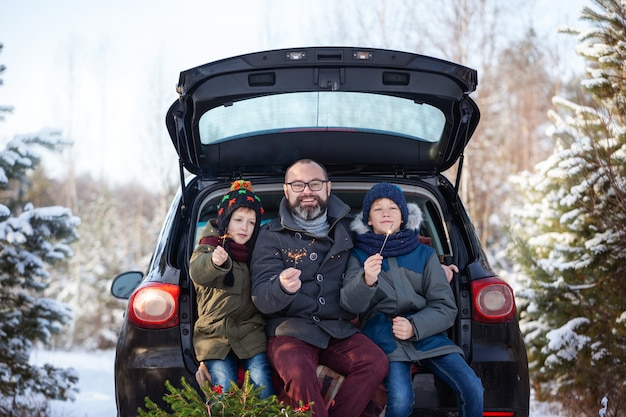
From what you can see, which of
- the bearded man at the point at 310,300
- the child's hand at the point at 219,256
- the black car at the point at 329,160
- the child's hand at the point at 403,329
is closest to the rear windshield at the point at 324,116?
the black car at the point at 329,160

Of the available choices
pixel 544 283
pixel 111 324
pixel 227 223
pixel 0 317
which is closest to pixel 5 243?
pixel 0 317

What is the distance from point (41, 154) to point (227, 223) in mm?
3670

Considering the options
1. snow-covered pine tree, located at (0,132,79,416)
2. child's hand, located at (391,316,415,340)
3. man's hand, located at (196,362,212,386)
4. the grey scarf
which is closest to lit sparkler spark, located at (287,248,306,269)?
the grey scarf

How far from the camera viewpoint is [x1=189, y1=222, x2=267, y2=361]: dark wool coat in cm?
309

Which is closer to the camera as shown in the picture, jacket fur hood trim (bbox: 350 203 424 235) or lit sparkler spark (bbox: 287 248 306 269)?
lit sparkler spark (bbox: 287 248 306 269)

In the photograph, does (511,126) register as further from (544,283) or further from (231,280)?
(231,280)

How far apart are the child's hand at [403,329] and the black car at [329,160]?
23cm

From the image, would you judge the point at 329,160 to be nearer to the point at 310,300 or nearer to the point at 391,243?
the point at 391,243

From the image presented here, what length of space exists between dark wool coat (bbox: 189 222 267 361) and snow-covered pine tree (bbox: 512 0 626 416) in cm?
290

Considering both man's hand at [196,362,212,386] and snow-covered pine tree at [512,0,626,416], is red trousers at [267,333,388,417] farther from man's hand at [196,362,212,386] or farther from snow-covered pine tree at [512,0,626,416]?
snow-covered pine tree at [512,0,626,416]

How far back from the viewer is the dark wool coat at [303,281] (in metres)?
3.15

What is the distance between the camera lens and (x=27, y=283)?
6168 mm

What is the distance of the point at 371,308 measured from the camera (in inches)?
132

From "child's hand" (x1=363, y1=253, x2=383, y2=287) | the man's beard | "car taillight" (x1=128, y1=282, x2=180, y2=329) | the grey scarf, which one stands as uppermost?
the man's beard
